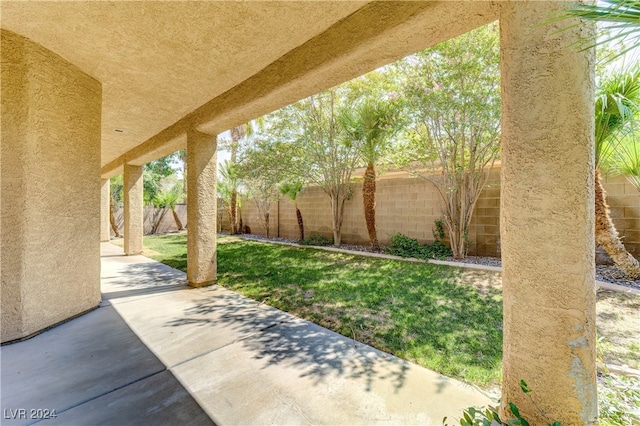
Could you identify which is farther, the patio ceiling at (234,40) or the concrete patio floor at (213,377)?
the patio ceiling at (234,40)

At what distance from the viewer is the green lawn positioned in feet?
8.79

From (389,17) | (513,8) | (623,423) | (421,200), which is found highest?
(389,17)

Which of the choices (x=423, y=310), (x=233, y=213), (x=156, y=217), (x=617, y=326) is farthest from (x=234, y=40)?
(x=156, y=217)

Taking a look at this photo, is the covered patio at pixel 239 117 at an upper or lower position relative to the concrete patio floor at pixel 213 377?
upper

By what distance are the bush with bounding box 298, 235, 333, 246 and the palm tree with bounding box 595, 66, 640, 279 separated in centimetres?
705

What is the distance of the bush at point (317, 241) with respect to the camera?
9.99 meters

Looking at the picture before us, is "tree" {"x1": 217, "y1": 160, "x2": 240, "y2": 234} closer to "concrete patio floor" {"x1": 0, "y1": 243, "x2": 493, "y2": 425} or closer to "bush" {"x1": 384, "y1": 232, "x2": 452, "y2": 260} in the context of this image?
"bush" {"x1": 384, "y1": 232, "x2": 452, "y2": 260}

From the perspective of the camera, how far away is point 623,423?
1.45 meters

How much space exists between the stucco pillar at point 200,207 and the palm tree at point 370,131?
4178 millimetres

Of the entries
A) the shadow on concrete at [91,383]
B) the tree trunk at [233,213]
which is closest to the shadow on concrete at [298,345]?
the shadow on concrete at [91,383]

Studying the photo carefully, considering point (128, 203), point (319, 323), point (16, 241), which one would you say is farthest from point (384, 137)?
point (128, 203)

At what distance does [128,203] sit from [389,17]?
9292mm

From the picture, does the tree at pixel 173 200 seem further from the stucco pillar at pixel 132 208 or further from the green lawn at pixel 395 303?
the green lawn at pixel 395 303

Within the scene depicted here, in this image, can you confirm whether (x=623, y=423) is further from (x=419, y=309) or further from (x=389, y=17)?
(x=389, y=17)
